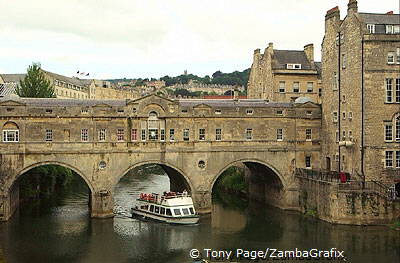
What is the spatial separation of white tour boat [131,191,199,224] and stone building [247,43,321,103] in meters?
23.5

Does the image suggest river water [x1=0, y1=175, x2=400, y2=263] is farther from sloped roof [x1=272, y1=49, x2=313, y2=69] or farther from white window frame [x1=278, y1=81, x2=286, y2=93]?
sloped roof [x1=272, y1=49, x2=313, y2=69]

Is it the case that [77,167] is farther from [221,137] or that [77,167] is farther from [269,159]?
[269,159]

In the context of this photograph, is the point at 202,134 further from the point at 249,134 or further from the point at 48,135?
the point at 48,135

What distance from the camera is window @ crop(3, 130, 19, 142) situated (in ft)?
164

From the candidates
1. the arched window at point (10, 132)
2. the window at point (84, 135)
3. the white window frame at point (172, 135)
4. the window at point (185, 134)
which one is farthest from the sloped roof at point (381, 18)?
the arched window at point (10, 132)

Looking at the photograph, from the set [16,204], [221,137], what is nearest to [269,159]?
[221,137]

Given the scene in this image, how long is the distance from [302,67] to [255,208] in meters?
21.5

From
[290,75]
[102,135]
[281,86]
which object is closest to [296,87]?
[290,75]

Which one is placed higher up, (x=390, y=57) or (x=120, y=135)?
(x=390, y=57)

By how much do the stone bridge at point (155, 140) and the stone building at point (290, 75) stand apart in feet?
40.4

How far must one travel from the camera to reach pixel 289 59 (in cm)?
7150

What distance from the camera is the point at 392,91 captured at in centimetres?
4978

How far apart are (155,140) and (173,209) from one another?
720 centimetres

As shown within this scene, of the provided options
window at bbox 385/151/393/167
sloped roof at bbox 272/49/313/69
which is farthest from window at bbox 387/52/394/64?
sloped roof at bbox 272/49/313/69
